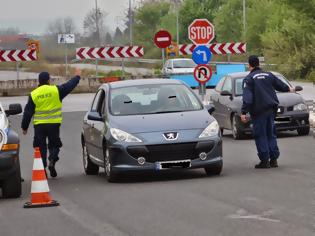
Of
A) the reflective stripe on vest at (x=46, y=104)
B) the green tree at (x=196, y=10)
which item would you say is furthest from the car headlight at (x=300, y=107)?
the green tree at (x=196, y=10)

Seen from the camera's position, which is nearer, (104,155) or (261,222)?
(261,222)

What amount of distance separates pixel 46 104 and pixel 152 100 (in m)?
A: 1.58

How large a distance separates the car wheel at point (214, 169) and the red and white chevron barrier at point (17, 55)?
2972 centimetres

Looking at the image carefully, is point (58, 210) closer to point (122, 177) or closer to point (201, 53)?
point (122, 177)

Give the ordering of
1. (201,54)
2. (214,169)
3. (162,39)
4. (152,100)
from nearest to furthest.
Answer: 1. (214,169)
2. (152,100)
3. (201,54)
4. (162,39)

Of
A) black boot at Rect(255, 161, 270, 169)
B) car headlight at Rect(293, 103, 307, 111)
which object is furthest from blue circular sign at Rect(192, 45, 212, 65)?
black boot at Rect(255, 161, 270, 169)

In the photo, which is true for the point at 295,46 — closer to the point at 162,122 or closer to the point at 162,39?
the point at 162,39

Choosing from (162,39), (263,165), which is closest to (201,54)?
(162,39)

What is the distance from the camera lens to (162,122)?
52.0 feet

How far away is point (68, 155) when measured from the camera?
2173 centimetres

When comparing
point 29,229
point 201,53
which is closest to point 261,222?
point 29,229

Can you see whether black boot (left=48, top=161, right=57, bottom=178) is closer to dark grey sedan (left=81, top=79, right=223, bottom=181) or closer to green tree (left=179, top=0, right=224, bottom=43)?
dark grey sedan (left=81, top=79, right=223, bottom=181)

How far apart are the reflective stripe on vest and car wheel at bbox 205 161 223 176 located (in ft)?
8.07

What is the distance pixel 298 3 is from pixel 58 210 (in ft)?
134
